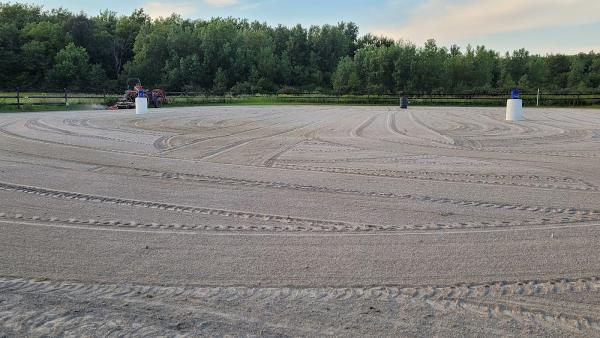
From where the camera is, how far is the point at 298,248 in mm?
5477

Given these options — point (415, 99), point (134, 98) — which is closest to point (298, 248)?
point (134, 98)

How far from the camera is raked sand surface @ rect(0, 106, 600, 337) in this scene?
3.84 metres

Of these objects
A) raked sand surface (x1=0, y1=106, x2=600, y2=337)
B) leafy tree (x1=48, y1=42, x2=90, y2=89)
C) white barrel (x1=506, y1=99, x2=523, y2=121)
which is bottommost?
raked sand surface (x1=0, y1=106, x2=600, y2=337)

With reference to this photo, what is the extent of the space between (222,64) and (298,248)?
283 ft

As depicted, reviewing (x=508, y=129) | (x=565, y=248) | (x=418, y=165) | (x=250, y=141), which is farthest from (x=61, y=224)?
(x=508, y=129)

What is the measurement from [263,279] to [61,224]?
9.92 feet

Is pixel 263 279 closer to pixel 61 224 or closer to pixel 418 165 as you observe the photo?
pixel 61 224

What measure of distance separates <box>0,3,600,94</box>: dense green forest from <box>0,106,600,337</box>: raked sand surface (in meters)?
63.8

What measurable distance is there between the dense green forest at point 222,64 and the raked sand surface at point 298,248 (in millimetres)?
63829

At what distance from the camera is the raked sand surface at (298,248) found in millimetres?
3838

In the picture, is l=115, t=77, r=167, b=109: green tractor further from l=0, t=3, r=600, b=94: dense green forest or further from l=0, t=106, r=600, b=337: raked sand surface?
l=0, t=3, r=600, b=94: dense green forest

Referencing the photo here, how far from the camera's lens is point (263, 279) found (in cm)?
463

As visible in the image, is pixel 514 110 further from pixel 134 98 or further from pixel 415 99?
pixel 415 99

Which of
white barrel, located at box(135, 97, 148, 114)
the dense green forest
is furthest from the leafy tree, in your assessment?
white barrel, located at box(135, 97, 148, 114)
